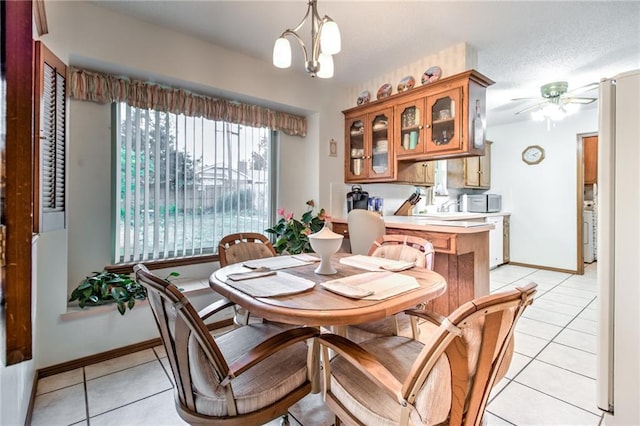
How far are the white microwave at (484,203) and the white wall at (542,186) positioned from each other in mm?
301

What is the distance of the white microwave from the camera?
4883mm

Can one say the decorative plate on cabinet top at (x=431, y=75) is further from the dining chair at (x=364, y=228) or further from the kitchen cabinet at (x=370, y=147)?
the dining chair at (x=364, y=228)

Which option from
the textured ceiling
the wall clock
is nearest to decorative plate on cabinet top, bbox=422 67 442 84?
the textured ceiling

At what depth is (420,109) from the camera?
2.95 meters

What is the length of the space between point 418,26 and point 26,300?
110 inches

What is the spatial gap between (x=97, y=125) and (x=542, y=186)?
579cm

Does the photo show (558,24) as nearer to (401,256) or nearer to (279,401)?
(401,256)

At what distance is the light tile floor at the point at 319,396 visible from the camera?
5.02 ft

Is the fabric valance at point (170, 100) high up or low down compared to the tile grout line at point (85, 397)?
up

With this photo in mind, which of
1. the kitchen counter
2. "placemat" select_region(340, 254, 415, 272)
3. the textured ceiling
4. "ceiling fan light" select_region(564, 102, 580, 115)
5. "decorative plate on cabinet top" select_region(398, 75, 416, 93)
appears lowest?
"placemat" select_region(340, 254, 415, 272)

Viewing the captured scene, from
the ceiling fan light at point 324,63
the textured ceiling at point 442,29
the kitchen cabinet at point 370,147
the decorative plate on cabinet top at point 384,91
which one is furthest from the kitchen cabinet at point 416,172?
the ceiling fan light at point 324,63

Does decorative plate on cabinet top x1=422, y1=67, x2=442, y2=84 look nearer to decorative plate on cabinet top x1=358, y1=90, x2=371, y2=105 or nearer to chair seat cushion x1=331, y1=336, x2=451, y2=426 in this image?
decorative plate on cabinet top x1=358, y1=90, x2=371, y2=105

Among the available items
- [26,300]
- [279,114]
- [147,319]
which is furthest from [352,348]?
[279,114]

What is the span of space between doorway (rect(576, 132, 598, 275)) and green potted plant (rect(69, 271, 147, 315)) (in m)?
5.56
